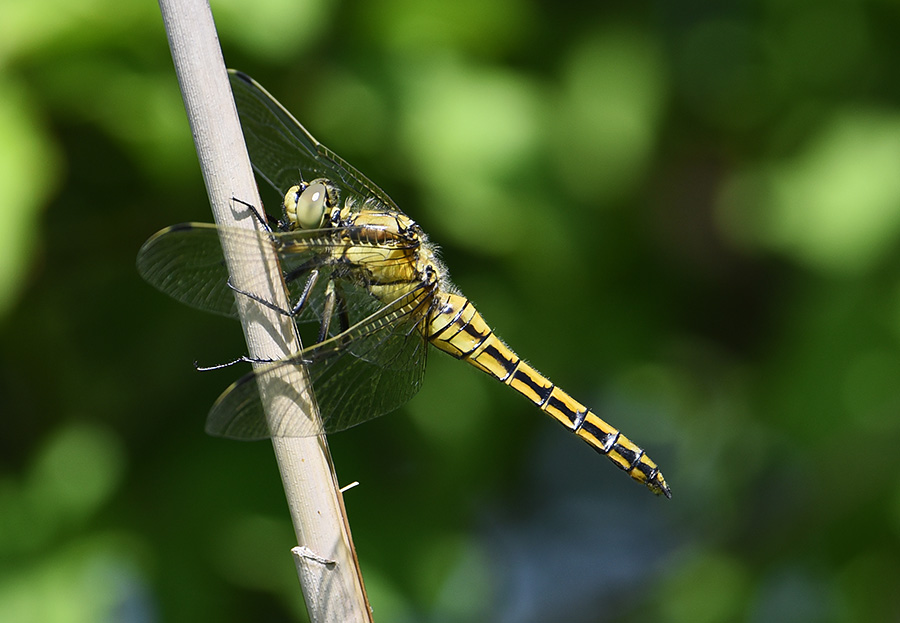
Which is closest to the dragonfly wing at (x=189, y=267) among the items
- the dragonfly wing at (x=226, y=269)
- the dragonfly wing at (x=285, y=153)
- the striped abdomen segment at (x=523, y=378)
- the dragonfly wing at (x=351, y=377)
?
the dragonfly wing at (x=226, y=269)

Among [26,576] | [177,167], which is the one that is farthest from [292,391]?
[26,576]

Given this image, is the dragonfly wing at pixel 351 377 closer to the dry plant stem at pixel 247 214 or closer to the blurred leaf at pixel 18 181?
the dry plant stem at pixel 247 214

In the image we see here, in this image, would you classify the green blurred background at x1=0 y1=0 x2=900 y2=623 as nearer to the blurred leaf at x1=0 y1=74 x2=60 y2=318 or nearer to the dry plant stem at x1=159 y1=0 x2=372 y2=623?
the blurred leaf at x1=0 y1=74 x2=60 y2=318

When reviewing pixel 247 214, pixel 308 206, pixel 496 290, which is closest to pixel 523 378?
pixel 496 290

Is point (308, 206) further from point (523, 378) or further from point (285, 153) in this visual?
point (523, 378)

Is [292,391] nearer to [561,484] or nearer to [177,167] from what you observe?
[177,167]

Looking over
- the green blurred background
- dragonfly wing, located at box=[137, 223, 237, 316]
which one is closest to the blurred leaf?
the green blurred background
